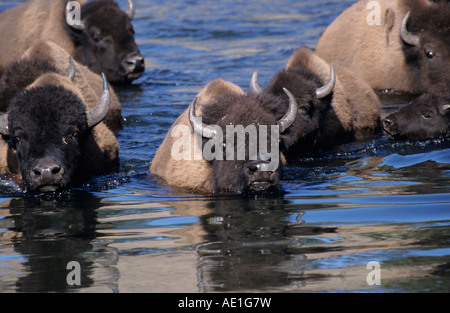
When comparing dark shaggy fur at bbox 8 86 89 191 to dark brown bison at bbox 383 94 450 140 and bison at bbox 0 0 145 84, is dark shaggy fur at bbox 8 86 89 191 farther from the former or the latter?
bison at bbox 0 0 145 84

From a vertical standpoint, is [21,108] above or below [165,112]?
above

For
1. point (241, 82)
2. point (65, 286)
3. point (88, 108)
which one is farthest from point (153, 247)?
point (241, 82)

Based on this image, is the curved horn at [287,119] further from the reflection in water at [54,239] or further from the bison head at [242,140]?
the reflection in water at [54,239]

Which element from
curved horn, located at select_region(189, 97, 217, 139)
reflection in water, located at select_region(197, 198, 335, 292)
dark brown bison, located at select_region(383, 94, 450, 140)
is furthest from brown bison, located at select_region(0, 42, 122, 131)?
dark brown bison, located at select_region(383, 94, 450, 140)

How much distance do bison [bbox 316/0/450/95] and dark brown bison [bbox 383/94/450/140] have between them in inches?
70.4

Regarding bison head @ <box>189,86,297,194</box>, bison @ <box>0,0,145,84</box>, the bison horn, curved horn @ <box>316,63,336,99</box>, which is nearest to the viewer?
bison head @ <box>189,86,297,194</box>

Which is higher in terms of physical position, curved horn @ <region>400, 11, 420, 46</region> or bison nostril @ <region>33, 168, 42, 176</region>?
curved horn @ <region>400, 11, 420, 46</region>

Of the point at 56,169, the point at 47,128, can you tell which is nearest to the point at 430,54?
the point at 47,128

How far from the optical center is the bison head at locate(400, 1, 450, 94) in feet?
42.6

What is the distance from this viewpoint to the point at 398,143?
10.6 m

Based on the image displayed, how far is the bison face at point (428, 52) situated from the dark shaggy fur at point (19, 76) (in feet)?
20.5
